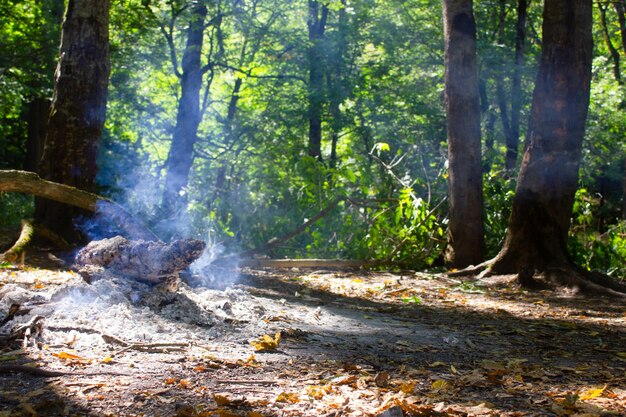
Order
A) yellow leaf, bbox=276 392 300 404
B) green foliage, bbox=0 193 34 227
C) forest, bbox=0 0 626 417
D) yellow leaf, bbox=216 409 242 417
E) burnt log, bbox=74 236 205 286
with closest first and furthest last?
yellow leaf, bbox=216 409 242 417
yellow leaf, bbox=276 392 300 404
forest, bbox=0 0 626 417
burnt log, bbox=74 236 205 286
green foliage, bbox=0 193 34 227

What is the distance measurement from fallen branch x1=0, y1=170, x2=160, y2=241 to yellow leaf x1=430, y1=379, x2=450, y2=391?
3480 millimetres

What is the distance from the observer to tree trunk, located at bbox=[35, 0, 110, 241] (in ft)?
27.7

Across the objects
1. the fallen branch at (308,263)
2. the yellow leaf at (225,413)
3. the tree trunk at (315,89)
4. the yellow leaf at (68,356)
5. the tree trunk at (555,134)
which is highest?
the tree trunk at (315,89)

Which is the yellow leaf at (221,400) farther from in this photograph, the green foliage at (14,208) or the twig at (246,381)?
the green foliage at (14,208)

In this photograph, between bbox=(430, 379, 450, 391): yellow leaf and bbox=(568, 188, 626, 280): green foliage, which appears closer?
bbox=(430, 379, 450, 391): yellow leaf

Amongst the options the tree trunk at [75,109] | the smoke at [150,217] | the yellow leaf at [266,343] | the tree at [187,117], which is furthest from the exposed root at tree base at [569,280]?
the tree at [187,117]

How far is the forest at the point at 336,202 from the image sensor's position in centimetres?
420

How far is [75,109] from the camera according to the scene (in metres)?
8.45

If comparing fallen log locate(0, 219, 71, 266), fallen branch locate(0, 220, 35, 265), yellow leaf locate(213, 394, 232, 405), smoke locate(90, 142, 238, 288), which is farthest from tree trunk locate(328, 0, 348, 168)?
yellow leaf locate(213, 394, 232, 405)

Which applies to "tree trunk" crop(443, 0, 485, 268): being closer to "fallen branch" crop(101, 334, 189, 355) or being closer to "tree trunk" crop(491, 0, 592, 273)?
"tree trunk" crop(491, 0, 592, 273)

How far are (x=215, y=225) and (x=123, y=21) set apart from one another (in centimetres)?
515

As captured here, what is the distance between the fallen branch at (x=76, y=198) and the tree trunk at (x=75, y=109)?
2187mm

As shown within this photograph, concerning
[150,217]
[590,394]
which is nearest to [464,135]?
[150,217]

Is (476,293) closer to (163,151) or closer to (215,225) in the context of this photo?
(215,225)
